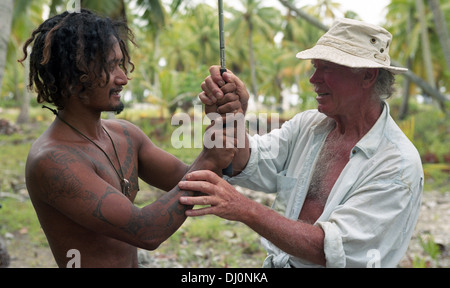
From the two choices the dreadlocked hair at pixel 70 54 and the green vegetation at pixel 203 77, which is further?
the green vegetation at pixel 203 77

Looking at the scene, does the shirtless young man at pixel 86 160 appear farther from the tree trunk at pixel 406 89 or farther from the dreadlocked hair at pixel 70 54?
the tree trunk at pixel 406 89

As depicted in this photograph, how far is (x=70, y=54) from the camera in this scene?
2.13 metres

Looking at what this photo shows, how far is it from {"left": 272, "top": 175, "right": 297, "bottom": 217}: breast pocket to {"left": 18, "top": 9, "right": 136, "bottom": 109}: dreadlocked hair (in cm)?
125

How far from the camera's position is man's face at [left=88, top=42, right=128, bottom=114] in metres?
2.22

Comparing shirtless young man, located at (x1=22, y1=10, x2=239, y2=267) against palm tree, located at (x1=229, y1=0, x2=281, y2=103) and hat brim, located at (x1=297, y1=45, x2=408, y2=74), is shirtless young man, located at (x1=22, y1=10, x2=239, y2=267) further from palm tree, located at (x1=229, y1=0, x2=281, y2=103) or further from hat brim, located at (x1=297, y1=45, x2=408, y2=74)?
palm tree, located at (x1=229, y1=0, x2=281, y2=103)

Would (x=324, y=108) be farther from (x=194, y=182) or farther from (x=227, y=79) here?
(x=194, y=182)

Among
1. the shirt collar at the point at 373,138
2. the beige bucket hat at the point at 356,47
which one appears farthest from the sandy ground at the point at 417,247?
the beige bucket hat at the point at 356,47

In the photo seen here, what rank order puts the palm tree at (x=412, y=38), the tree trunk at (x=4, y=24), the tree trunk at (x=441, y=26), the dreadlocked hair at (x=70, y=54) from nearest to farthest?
the dreadlocked hair at (x=70, y=54) < the tree trunk at (x=4, y=24) < the tree trunk at (x=441, y=26) < the palm tree at (x=412, y=38)

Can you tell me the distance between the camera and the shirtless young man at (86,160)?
205 cm

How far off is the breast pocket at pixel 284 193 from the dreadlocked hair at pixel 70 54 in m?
1.25

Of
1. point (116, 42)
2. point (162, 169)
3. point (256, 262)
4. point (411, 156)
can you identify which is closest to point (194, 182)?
point (162, 169)

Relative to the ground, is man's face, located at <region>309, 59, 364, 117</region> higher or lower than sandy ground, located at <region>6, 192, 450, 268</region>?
higher

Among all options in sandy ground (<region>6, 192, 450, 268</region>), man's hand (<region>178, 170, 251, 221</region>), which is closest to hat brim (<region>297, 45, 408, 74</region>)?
man's hand (<region>178, 170, 251, 221</region>)

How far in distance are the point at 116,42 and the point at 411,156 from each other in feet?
5.08
